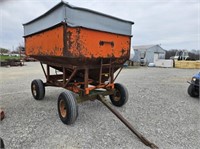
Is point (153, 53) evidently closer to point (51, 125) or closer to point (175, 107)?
point (175, 107)

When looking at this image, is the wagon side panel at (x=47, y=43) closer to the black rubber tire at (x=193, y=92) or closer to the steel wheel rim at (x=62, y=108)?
the steel wheel rim at (x=62, y=108)

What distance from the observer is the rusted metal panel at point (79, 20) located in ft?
8.30

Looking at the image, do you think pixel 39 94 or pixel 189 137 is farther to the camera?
pixel 39 94

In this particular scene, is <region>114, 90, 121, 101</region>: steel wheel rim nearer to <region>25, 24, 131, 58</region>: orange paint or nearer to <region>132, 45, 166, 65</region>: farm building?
<region>25, 24, 131, 58</region>: orange paint

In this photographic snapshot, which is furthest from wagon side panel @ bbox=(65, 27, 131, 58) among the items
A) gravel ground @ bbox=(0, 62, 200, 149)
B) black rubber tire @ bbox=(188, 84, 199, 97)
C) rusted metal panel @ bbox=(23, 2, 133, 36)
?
black rubber tire @ bbox=(188, 84, 199, 97)

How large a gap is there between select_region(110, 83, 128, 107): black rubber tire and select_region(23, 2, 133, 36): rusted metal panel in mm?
1355

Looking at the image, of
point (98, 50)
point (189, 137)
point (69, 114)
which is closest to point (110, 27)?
point (98, 50)

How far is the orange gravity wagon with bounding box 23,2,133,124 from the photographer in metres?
2.60

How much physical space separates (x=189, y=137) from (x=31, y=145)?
8.45ft

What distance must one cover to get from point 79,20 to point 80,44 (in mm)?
433

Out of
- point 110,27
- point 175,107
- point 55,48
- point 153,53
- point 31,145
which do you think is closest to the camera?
point 31,145

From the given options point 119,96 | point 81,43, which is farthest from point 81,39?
point 119,96

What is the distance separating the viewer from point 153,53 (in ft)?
78.0

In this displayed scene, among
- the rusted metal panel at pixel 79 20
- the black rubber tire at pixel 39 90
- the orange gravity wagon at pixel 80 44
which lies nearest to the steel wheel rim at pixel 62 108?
the orange gravity wagon at pixel 80 44
